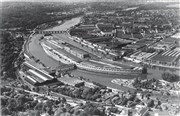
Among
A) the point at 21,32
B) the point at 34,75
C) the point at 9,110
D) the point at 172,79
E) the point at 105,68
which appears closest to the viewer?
the point at 9,110

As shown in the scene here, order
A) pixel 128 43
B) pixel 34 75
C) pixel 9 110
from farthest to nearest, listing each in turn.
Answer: pixel 128 43 < pixel 34 75 < pixel 9 110

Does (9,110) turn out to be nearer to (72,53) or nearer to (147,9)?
(72,53)

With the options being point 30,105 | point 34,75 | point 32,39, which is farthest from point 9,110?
point 32,39

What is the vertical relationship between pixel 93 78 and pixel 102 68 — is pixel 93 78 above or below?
below

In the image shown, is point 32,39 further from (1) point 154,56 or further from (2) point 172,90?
(2) point 172,90

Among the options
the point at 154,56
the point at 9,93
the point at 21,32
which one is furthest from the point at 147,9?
the point at 9,93

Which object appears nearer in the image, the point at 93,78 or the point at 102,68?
the point at 93,78

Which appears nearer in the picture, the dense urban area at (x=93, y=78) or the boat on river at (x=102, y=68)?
the dense urban area at (x=93, y=78)

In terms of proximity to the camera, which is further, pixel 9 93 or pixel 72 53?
pixel 72 53

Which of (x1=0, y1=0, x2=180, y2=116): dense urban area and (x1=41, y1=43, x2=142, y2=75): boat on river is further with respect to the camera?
(x1=41, y1=43, x2=142, y2=75): boat on river
